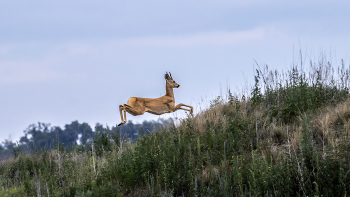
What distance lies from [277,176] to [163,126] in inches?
194

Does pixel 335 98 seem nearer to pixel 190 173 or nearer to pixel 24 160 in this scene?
pixel 190 173

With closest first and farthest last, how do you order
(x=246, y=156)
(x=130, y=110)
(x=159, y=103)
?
(x=246, y=156), (x=130, y=110), (x=159, y=103)

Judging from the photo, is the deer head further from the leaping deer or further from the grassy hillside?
the grassy hillside

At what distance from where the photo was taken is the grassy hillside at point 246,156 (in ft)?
20.2

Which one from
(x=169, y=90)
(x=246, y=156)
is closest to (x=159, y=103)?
(x=169, y=90)

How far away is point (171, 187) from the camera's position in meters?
6.96

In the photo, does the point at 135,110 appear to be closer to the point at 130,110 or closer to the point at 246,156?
the point at 130,110

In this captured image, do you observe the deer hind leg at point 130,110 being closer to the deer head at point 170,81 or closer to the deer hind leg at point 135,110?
the deer hind leg at point 135,110

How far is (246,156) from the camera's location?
7727mm

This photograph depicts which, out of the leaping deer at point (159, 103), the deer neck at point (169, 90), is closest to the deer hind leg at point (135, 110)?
the leaping deer at point (159, 103)

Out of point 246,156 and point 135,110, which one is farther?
point 135,110

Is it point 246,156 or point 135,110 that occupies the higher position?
point 135,110

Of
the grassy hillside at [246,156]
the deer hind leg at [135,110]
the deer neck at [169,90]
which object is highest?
the deer neck at [169,90]

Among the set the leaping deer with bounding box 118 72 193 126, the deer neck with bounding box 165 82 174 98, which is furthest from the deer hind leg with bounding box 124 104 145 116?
the deer neck with bounding box 165 82 174 98
